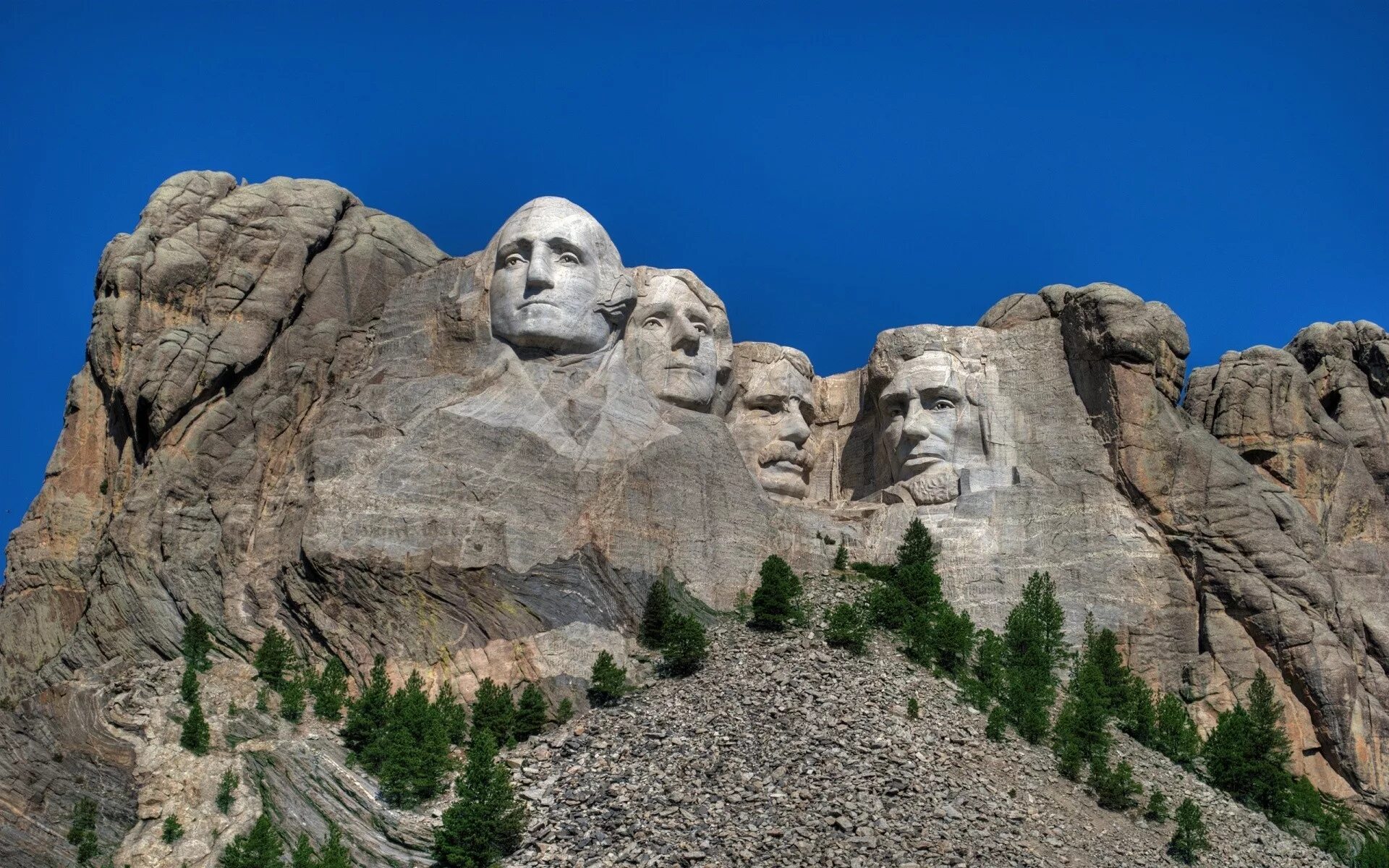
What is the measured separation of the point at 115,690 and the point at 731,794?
1017cm

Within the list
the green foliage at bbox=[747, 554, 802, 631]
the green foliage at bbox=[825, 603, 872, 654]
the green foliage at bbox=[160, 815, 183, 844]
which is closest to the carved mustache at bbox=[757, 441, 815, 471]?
the green foliage at bbox=[747, 554, 802, 631]

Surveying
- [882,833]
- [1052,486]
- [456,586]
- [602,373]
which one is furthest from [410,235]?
[882,833]

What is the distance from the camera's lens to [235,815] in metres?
37.0

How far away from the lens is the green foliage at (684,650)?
4131cm

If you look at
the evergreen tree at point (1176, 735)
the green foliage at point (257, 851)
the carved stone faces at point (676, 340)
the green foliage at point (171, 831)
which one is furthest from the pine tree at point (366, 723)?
the evergreen tree at point (1176, 735)

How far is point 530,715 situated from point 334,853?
17.2ft

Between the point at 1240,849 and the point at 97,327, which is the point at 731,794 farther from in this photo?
the point at 97,327

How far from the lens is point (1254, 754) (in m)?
42.6

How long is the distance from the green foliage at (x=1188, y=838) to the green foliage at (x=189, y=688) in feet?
49.5

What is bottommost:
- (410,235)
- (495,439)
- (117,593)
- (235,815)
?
(235,815)

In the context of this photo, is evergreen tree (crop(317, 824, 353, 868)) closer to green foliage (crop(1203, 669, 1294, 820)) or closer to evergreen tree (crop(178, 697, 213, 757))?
evergreen tree (crop(178, 697, 213, 757))

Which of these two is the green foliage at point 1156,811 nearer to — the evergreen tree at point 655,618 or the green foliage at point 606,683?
the evergreen tree at point 655,618

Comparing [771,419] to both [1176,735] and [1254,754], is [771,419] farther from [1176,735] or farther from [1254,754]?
[1254,754]

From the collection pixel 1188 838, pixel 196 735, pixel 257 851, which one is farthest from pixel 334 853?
pixel 1188 838
